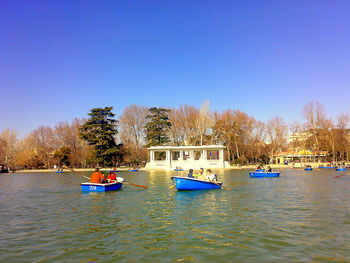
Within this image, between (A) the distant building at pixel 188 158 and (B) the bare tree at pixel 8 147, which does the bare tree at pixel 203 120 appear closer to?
(A) the distant building at pixel 188 158

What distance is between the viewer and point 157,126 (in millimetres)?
57344

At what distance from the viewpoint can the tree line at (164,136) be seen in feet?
178

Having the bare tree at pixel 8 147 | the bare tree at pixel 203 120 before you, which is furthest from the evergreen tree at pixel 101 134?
the bare tree at pixel 8 147

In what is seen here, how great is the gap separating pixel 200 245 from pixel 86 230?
3767 mm

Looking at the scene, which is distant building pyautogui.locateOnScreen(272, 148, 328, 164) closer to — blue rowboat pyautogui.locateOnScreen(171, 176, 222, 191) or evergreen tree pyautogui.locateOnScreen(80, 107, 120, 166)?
evergreen tree pyautogui.locateOnScreen(80, 107, 120, 166)

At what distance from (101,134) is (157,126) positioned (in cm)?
1088

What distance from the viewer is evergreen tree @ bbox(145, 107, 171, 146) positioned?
186 ft

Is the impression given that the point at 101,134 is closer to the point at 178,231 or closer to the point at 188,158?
the point at 188,158

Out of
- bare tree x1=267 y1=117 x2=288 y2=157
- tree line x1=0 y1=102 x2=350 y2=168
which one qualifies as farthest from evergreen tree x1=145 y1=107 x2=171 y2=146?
bare tree x1=267 y1=117 x2=288 y2=157

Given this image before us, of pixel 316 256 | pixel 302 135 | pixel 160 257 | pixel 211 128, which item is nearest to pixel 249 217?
pixel 316 256

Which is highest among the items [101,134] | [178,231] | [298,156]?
[101,134]

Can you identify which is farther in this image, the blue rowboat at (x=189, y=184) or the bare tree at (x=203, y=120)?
the bare tree at (x=203, y=120)

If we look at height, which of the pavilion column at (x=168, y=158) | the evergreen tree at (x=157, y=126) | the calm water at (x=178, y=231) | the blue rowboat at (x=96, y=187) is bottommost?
the calm water at (x=178, y=231)

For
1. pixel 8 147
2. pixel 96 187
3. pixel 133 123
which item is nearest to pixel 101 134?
pixel 133 123
